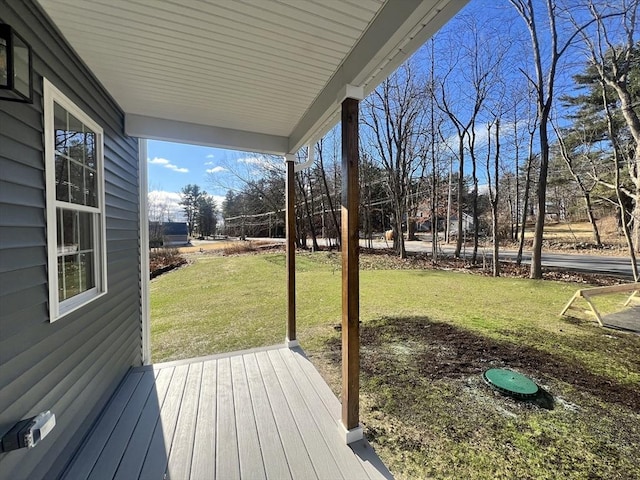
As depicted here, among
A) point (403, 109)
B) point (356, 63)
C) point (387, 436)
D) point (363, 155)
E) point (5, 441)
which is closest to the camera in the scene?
point (5, 441)

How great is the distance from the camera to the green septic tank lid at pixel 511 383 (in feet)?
8.42

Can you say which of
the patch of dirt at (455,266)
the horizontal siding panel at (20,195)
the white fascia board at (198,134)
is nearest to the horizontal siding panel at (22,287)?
the horizontal siding panel at (20,195)

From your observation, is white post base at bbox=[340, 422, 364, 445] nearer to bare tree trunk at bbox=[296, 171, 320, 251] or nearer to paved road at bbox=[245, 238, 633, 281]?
paved road at bbox=[245, 238, 633, 281]

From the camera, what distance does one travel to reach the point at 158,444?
1.75 m

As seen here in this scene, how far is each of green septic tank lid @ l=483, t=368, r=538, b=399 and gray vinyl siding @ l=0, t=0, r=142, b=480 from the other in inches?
137

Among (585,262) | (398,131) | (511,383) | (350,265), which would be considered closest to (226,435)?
(350,265)

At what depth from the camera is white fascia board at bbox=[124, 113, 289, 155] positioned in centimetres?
276

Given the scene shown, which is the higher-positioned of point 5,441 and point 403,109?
point 403,109

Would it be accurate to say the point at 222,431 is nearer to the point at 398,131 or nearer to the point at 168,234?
the point at 168,234

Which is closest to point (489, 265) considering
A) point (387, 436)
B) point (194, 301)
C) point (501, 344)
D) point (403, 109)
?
point (501, 344)

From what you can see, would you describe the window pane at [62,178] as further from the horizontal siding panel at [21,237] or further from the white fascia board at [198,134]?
the white fascia board at [198,134]

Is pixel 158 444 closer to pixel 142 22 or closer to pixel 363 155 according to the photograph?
pixel 142 22

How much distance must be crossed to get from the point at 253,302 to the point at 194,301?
1.35m

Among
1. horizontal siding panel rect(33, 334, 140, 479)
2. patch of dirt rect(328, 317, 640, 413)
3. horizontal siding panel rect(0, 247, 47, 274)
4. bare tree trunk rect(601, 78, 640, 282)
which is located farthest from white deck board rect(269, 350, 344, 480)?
bare tree trunk rect(601, 78, 640, 282)
